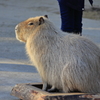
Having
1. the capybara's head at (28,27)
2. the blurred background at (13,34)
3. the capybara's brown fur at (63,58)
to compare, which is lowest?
the blurred background at (13,34)

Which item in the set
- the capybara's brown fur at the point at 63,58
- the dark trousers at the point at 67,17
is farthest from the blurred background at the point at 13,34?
the dark trousers at the point at 67,17

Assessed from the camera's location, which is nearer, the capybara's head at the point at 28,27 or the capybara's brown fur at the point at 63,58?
the capybara's brown fur at the point at 63,58

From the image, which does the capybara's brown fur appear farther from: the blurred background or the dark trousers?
the dark trousers

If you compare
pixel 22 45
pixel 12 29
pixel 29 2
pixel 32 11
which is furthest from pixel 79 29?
pixel 29 2

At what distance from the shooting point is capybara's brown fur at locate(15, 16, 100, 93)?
3545 millimetres

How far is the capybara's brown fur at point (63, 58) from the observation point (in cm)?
354

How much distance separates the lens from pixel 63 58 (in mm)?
3598

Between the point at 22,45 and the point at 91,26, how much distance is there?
2909mm

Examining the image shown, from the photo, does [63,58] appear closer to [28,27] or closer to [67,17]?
[28,27]

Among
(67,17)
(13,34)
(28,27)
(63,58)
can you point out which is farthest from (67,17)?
(13,34)

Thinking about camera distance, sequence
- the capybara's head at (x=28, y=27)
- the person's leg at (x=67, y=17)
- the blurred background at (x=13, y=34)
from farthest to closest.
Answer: the blurred background at (x=13, y=34) → the person's leg at (x=67, y=17) → the capybara's head at (x=28, y=27)

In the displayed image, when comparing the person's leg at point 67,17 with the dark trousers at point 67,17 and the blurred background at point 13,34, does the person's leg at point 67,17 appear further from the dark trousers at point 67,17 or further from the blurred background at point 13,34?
the blurred background at point 13,34

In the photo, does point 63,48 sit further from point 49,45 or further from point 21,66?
point 21,66

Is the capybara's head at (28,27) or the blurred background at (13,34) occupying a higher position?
the capybara's head at (28,27)
